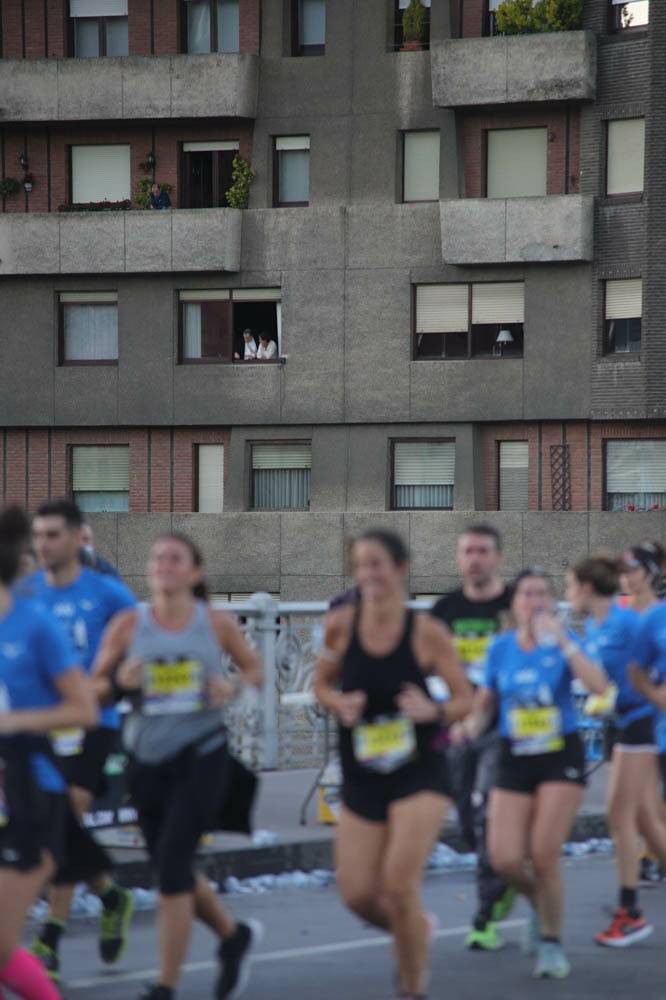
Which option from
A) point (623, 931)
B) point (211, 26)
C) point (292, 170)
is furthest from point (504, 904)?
point (211, 26)

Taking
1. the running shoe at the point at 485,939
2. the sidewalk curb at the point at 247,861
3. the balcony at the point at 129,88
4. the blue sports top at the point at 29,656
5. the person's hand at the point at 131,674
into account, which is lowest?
the sidewalk curb at the point at 247,861

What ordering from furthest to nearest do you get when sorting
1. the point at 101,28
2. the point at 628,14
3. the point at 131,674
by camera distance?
the point at 101,28 < the point at 628,14 < the point at 131,674

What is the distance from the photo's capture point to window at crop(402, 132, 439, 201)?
37594mm

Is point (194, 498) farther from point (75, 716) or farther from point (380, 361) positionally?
point (75, 716)

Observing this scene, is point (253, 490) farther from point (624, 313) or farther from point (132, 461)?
point (624, 313)

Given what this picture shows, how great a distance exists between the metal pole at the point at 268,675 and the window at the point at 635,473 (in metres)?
22.7

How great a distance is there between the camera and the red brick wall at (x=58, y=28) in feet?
128

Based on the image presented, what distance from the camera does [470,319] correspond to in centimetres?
3759

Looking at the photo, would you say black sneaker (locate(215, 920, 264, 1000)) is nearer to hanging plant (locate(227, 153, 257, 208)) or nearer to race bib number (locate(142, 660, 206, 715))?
race bib number (locate(142, 660, 206, 715))

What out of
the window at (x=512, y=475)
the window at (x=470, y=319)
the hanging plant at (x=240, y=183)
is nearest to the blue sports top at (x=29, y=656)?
the window at (x=512, y=475)

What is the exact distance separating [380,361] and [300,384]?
1649mm

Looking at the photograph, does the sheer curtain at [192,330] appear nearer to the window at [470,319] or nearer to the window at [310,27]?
the window at [470,319]

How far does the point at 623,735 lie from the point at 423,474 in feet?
93.4

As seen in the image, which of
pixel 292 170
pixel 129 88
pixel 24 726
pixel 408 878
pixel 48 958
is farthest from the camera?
pixel 292 170
